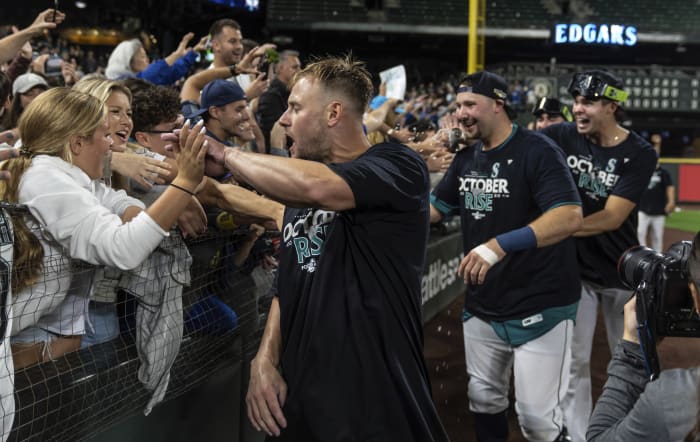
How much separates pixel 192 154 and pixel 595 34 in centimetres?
2842

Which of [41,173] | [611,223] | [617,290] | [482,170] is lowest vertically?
[617,290]

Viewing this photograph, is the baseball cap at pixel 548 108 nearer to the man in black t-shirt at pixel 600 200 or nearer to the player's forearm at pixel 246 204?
the man in black t-shirt at pixel 600 200

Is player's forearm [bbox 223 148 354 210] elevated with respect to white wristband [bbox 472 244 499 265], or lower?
elevated

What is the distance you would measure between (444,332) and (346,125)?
5.18 metres

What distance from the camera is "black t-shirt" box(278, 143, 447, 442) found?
2197 millimetres

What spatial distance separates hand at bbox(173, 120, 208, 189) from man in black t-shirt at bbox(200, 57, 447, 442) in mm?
62

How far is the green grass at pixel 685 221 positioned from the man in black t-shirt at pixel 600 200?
11904mm

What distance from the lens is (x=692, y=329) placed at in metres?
1.81

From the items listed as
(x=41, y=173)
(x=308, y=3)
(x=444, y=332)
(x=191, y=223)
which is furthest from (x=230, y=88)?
(x=308, y=3)

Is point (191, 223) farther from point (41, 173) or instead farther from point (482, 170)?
point (482, 170)

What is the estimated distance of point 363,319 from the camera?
2203 mm

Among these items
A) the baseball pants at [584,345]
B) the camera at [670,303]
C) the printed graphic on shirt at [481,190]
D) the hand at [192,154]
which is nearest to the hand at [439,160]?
the printed graphic on shirt at [481,190]

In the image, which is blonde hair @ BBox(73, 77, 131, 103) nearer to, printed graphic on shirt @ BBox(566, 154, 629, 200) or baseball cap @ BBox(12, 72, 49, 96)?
baseball cap @ BBox(12, 72, 49, 96)

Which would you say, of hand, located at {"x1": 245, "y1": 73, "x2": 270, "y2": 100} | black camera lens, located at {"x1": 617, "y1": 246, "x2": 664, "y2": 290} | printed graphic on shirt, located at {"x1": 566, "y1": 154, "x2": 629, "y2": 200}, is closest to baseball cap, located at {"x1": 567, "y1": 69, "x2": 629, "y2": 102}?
printed graphic on shirt, located at {"x1": 566, "y1": 154, "x2": 629, "y2": 200}
